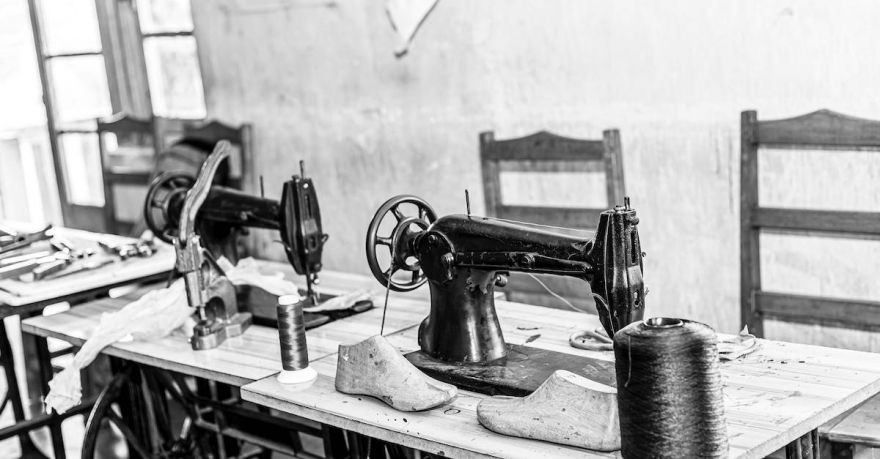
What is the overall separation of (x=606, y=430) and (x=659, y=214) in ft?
6.11

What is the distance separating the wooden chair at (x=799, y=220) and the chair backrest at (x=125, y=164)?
297cm

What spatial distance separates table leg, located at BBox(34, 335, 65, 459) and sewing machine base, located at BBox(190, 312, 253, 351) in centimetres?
96

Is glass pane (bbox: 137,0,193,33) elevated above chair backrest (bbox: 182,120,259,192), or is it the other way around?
glass pane (bbox: 137,0,193,33)

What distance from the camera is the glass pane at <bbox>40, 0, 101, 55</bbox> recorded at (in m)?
5.56

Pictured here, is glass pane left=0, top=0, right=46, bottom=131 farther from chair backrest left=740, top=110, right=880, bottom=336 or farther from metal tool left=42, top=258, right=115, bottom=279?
chair backrest left=740, top=110, right=880, bottom=336

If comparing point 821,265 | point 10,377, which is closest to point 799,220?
point 821,265

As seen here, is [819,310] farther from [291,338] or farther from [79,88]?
[79,88]

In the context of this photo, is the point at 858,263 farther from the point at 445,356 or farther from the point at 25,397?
the point at 25,397

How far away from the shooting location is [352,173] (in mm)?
4406

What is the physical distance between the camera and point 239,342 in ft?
8.20

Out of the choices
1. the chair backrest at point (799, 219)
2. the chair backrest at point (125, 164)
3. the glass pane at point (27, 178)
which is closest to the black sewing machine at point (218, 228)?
the chair backrest at point (799, 219)

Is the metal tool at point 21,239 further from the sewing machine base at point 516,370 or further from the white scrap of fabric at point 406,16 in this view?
the sewing machine base at point 516,370

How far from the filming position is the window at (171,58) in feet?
16.8

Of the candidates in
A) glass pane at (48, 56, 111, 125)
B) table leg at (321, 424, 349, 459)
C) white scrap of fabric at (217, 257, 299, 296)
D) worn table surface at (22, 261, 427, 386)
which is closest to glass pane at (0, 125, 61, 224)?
glass pane at (48, 56, 111, 125)
